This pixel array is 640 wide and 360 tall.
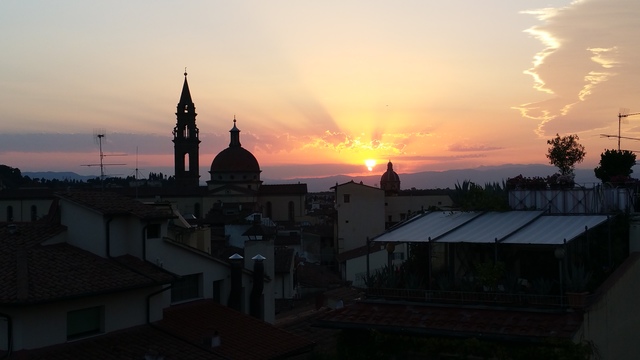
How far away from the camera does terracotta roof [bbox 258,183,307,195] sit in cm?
10144

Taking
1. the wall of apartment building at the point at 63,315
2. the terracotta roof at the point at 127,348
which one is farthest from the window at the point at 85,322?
the terracotta roof at the point at 127,348

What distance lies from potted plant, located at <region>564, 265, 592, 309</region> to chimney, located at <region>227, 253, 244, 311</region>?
35.4 ft

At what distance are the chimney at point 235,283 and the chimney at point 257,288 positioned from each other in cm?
72

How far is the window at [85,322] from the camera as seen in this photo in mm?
14758

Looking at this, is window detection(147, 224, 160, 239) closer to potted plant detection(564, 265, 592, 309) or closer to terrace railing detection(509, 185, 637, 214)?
terrace railing detection(509, 185, 637, 214)

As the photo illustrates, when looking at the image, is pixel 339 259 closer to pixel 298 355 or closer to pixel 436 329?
pixel 298 355

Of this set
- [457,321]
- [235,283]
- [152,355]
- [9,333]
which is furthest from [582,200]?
[9,333]

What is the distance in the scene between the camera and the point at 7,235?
58.0 ft

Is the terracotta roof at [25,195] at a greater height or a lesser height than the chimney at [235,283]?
greater

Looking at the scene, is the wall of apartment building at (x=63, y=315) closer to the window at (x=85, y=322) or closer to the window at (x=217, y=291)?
the window at (x=85, y=322)

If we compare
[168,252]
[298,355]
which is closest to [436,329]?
[298,355]

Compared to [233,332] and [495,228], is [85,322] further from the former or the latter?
[495,228]

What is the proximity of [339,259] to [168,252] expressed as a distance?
36.4 metres

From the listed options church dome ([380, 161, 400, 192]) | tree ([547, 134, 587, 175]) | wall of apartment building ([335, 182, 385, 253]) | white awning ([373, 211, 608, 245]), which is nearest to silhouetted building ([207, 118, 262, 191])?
church dome ([380, 161, 400, 192])
